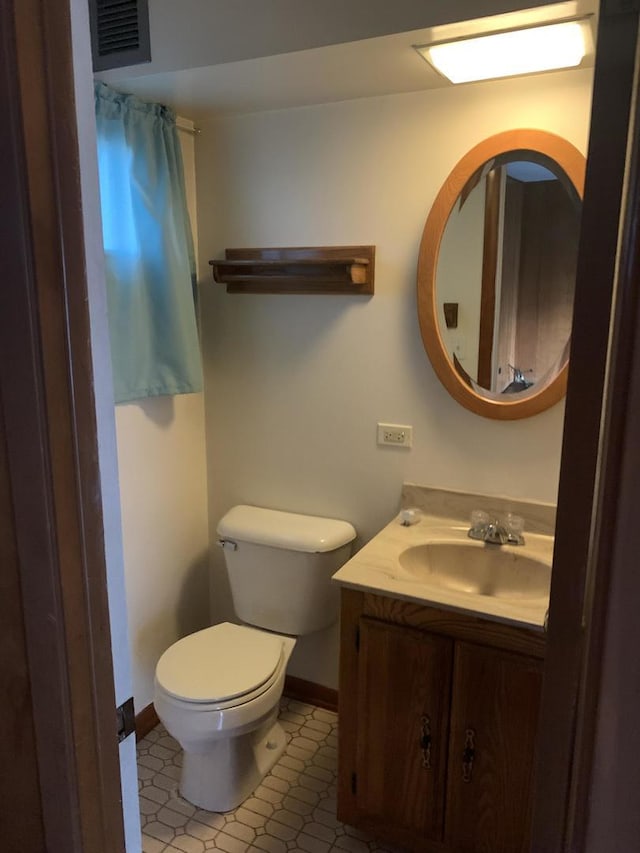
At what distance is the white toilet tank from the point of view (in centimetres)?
233

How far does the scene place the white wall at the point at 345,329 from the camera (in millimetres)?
2070

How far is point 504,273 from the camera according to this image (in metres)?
2.10

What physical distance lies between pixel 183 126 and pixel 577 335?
2.12m

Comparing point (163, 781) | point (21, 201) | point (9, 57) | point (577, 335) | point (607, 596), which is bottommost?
point (163, 781)

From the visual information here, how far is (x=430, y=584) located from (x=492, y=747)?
1.52 feet

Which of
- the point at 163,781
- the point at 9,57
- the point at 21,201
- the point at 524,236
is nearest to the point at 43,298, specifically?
the point at 21,201

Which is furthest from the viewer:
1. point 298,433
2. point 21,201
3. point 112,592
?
point 298,433

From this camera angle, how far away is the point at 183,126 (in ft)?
7.79

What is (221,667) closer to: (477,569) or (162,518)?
(162,518)

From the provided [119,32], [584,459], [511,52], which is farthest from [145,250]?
[584,459]

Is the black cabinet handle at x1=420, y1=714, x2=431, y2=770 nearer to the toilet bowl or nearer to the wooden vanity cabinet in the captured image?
the wooden vanity cabinet

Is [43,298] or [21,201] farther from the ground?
[21,201]

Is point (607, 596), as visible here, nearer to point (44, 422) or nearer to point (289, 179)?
point (44, 422)

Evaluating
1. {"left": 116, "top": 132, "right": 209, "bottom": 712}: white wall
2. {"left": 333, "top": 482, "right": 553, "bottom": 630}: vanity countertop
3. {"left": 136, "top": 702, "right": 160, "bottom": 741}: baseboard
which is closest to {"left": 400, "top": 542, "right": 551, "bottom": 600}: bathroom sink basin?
{"left": 333, "top": 482, "right": 553, "bottom": 630}: vanity countertop
